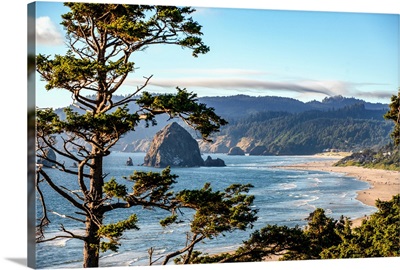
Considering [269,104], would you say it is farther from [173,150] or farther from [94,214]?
[94,214]

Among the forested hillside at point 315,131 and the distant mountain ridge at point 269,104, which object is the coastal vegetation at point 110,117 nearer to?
the distant mountain ridge at point 269,104

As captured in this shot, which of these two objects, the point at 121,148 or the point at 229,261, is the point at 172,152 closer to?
the point at 121,148

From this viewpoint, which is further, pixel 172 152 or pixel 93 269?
pixel 172 152

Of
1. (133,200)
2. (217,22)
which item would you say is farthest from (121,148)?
(217,22)

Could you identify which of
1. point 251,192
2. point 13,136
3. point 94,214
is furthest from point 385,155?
point 13,136

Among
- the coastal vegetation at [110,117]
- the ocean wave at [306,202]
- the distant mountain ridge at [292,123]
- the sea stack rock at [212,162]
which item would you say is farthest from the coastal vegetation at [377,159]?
the coastal vegetation at [110,117]
